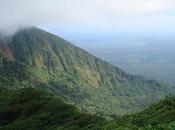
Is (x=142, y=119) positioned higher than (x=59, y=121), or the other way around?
(x=142, y=119)

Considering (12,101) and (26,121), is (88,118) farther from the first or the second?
(12,101)

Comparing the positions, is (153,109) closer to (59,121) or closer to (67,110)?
(59,121)

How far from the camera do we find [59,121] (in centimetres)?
13988

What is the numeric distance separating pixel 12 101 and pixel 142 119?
139 meters

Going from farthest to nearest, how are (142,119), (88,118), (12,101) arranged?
(12,101), (88,118), (142,119)

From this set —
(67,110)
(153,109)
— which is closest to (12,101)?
(67,110)

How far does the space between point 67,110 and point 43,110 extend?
44.0 ft

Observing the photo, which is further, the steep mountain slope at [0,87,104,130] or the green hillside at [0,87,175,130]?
the steep mountain slope at [0,87,104,130]

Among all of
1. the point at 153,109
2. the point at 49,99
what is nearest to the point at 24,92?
the point at 49,99

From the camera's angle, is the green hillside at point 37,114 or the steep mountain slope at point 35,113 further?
the steep mountain slope at point 35,113

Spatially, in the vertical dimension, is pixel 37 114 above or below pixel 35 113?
above

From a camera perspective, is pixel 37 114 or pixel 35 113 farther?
pixel 35 113

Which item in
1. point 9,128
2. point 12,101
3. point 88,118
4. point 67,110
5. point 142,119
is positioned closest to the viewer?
point 142,119

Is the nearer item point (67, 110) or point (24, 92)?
point (67, 110)
